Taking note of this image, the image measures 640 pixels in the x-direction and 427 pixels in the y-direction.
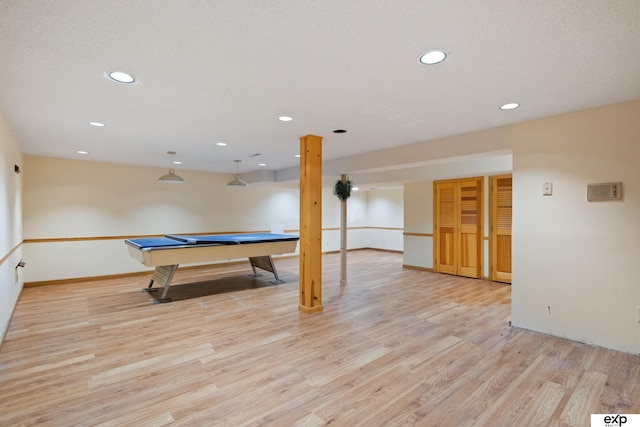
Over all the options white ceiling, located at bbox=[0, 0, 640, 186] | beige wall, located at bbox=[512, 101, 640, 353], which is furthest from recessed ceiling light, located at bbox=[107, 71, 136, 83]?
beige wall, located at bbox=[512, 101, 640, 353]

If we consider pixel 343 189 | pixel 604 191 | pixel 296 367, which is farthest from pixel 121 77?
pixel 604 191

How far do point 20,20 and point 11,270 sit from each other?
3.55 metres

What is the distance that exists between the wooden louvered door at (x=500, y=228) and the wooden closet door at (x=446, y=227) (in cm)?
70

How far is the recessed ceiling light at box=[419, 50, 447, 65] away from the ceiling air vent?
219 cm

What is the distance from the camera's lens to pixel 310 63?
2012 mm

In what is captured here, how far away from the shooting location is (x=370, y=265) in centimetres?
744

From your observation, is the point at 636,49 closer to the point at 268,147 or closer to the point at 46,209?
the point at 268,147

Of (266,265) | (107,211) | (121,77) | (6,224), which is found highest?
(121,77)

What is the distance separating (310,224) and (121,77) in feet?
7.73

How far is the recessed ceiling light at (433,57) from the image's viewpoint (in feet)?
6.14

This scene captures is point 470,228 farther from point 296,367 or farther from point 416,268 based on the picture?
point 296,367

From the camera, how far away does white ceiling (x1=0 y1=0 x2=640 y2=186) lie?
1.50 meters

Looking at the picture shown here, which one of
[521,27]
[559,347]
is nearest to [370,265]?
[559,347]

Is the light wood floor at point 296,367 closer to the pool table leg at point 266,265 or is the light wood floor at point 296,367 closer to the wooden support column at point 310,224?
the wooden support column at point 310,224
